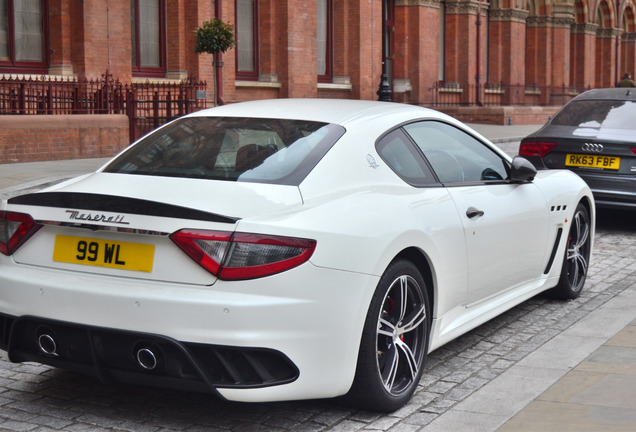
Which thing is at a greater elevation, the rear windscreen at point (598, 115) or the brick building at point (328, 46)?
the brick building at point (328, 46)

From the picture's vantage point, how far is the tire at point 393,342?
14.0ft

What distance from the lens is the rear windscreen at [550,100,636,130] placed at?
34.0 feet

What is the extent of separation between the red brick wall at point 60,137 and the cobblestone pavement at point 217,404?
487 inches

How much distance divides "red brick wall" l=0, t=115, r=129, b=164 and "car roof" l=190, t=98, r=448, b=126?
12.6m

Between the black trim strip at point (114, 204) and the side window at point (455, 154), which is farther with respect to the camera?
the side window at point (455, 154)

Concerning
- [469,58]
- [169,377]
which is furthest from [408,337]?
[469,58]

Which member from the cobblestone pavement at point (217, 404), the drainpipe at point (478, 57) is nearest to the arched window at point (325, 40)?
the drainpipe at point (478, 57)

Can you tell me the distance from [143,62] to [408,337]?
21.3 meters

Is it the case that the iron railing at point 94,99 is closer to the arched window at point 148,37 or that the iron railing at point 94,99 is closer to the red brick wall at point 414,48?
the arched window at point 148,37

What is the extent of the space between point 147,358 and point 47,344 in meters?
0.53

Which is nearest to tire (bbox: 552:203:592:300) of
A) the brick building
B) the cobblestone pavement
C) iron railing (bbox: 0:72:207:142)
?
the cobblestone pavement

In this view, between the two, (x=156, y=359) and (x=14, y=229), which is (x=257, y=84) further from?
(x=156, y=359)

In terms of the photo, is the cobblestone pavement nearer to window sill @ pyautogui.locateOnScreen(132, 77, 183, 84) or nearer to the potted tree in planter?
the potted tree in planter

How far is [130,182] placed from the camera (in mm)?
4414
